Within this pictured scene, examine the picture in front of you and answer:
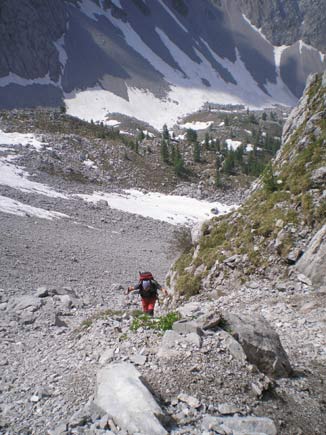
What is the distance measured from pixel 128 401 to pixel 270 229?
9.01 metres

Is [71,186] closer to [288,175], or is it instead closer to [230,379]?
[288,175]

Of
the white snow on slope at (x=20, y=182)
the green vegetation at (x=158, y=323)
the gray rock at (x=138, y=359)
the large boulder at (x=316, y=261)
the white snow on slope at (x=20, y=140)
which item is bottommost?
the white snow on slope at (x=20, y=182)

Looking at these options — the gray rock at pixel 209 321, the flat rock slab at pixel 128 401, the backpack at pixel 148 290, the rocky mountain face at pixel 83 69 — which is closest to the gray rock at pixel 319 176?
the backpack at pixel 148 290

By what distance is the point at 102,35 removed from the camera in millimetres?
186875

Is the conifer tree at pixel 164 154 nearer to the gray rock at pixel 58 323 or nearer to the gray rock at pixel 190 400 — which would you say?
the gray rock at pixel 58 323

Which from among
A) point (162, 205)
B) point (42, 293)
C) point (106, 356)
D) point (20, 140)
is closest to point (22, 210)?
point (42, 293)

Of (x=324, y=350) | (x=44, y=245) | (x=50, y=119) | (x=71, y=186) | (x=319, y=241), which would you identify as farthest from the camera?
(x=50, y=119)

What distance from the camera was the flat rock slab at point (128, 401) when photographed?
4883 mm

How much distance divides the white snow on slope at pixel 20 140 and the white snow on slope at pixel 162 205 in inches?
723

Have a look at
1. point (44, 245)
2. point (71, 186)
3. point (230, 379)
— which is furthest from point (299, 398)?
point (71, 186)

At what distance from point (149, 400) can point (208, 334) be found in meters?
1.98

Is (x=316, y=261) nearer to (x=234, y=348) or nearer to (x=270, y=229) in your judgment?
(x=270, y=229)

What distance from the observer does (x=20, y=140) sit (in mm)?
61312

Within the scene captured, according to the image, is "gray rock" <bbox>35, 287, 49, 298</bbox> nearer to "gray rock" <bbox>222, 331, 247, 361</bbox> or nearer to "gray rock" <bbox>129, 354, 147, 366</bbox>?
"gray rock" <bbox>129, 354, 147, 366</bbox>
